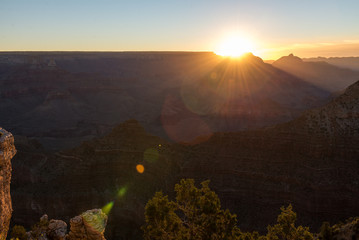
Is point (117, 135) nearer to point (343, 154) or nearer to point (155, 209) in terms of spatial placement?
point (155, 209)

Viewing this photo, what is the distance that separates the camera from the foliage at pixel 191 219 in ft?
48.4

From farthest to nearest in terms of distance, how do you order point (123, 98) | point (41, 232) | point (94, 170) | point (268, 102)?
1. point (123, 98)
2. point (268, 102)
3. point (94, 170)
4. point (41, 232)

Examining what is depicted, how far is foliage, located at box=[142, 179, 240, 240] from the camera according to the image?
14742 mm

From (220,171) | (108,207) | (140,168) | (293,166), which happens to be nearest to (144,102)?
(140,168)

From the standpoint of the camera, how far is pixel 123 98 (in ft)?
438

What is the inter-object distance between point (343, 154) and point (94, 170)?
1204 inches

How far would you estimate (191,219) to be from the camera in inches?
611

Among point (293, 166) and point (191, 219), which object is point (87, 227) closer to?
point (191, 219)

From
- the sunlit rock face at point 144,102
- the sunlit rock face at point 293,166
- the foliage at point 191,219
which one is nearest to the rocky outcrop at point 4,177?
the foliage at point 191,219

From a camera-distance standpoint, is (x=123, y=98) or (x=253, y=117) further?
(x=123, y=98)

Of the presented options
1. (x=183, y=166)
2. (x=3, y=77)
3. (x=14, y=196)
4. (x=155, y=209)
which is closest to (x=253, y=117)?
(x=183, y=166)

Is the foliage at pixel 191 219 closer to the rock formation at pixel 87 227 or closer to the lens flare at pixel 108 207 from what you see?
the rock formation at pixel 87 227

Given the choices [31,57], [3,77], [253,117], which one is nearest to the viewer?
[253,117]

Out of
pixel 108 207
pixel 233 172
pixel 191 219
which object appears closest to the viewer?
pixel 191 219
